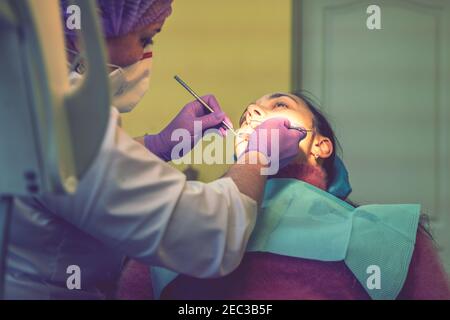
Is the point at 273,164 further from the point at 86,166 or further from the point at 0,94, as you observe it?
the point at 0,94

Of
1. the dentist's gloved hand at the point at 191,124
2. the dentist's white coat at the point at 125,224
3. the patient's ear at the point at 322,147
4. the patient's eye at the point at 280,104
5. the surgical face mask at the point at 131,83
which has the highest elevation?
the surgical face mask at the point at 131,83

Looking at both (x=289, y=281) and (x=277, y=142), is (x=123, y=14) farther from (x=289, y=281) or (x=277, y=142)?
(x=289, y=281)

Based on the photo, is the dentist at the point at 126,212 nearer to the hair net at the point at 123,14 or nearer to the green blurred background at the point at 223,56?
the hair net at the point at 123,14

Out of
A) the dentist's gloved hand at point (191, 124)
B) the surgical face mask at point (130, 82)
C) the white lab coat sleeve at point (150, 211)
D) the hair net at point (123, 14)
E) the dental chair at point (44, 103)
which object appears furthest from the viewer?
the dentist's gloved hand at point (191, 124)

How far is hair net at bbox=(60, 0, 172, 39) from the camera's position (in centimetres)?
105

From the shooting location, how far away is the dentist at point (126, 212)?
2.95 feet

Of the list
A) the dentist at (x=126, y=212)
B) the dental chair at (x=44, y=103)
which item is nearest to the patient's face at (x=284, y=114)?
the dentist at (x=126, y=212)

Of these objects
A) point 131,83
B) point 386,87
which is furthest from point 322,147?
point 131,83

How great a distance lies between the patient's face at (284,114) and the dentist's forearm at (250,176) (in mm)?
190

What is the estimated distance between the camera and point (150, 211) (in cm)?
91

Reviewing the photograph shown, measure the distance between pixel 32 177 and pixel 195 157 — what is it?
0.66 metres

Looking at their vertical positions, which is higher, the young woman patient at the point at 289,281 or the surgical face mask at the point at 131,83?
the surgical face mask at the point at 131,83

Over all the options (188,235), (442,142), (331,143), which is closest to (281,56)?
(331,143)

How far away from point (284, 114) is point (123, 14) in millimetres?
449
